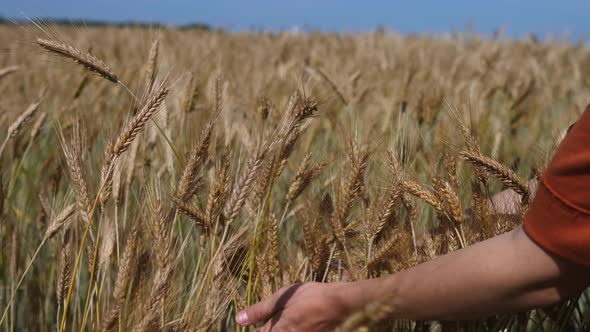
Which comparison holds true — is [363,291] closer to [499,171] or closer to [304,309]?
[304,309]

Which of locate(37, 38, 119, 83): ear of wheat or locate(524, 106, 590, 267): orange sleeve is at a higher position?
locate(37, 38, 119, 83): ear of wheat

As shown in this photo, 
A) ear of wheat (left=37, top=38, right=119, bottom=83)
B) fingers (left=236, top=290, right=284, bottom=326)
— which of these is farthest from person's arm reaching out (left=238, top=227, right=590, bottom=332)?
ear of wheat (left=37, top=38, right=119, bottom=83)

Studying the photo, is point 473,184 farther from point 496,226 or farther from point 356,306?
point 356,306

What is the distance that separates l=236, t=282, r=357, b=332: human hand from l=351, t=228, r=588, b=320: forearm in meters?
0.11

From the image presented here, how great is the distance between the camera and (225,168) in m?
1.21

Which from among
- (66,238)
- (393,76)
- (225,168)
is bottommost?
(393,76)

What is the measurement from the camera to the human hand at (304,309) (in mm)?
1166

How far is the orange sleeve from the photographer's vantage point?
0.87 meters

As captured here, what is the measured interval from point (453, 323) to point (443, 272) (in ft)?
0.94

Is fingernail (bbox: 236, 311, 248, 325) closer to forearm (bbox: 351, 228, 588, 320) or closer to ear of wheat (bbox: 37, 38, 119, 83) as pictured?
forearm (bbox: 351, 228, 588, 320)

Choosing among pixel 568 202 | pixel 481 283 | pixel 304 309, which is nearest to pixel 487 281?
pixel 481 283

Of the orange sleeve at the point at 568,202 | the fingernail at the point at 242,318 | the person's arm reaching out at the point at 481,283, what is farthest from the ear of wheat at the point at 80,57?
the orange sleeve at the point at 568,202

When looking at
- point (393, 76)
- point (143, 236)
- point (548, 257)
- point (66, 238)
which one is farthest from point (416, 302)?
point (393, 76)

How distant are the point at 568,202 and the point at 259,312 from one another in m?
0.56
